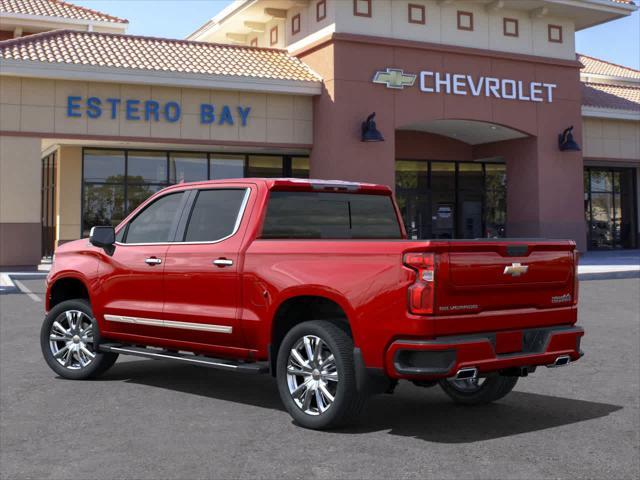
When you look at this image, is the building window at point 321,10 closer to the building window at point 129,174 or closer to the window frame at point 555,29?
the building window at point 129,174

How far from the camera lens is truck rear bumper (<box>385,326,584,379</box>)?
221 inches

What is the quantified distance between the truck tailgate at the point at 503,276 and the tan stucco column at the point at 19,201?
69.1 feet

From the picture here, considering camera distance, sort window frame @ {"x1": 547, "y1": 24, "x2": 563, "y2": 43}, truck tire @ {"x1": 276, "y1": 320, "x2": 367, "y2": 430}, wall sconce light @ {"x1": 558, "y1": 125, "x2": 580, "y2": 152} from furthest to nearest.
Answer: window frame @ {"x1": 547, "y1": 24, "x2": 563, "y2": 43} < wall sconce light @ {"x1": 558, "y1": 125, "x2": 580, "y2": 152} < truck tire @ {"x1": 276, "y1": 320, "x2": 367, "y2": 430}

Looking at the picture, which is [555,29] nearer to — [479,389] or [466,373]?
[479,389]

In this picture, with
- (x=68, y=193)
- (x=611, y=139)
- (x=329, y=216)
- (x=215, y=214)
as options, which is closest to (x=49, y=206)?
(x=68, y=193)

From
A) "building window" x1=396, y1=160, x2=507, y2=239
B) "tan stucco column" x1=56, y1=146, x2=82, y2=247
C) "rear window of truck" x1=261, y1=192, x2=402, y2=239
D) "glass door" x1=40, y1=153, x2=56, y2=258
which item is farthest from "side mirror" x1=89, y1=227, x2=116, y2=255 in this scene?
"building window" x1=396, y1=160, x2=507, y2=239

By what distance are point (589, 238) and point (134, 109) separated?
22.5m

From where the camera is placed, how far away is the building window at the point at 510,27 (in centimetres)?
3034

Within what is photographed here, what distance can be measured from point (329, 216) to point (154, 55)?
849 inches

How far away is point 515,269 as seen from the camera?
6.06 m

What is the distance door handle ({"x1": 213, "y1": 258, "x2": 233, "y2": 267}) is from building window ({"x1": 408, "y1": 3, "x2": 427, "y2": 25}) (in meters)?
23.2

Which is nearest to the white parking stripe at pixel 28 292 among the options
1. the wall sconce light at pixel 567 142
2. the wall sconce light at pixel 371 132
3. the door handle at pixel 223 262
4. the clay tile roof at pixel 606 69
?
the door handle at pixel 223 262

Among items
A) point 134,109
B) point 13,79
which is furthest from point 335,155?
point 13,79

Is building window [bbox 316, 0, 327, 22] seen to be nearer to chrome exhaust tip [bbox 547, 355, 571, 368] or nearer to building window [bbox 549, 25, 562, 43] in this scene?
building window [bbox 549, 25, 562, 43]
